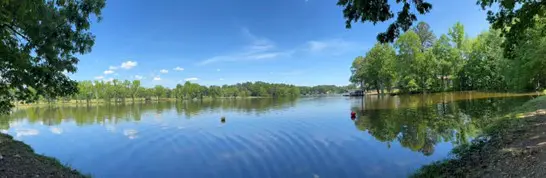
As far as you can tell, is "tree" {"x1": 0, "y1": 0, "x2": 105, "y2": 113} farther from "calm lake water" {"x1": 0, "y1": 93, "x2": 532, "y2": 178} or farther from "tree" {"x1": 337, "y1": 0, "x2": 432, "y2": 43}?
"tree" {"x1": 337, "y1": 0, "x2": 432, "y2": 43}

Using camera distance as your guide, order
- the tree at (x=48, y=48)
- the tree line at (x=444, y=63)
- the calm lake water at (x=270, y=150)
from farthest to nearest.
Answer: the tree line at (x=444, y=63), the calm lake water at (x=270, y=150), the tree at (x=48, y=48)

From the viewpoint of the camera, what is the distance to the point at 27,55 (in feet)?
27.3

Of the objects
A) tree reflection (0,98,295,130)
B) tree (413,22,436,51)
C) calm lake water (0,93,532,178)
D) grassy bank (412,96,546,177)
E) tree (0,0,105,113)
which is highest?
tree (413,22,436,51)

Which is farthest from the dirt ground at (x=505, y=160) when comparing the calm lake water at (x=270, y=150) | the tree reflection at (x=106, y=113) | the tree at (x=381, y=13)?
the tree reflection at (x=106, y=113)

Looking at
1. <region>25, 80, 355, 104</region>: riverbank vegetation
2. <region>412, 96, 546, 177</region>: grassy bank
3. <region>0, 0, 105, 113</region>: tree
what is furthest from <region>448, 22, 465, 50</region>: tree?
<region>25, 80, 355, 104</region>: riverbank vegetation

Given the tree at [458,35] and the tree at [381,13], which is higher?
the tree at [458,35]

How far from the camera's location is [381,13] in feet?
21.9

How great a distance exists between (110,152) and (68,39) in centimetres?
847

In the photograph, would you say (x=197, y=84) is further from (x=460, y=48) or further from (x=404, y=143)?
(x=404, y=143)

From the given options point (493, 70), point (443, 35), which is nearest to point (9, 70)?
point (493, 70)

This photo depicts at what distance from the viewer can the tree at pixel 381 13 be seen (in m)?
6.45

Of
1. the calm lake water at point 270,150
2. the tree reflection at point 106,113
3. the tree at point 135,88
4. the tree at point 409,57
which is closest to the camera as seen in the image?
the calm lake water at point 270,150

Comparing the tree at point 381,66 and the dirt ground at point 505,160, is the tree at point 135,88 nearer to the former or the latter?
the tree at point 381,66

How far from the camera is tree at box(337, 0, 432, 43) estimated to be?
6453 millimetres
